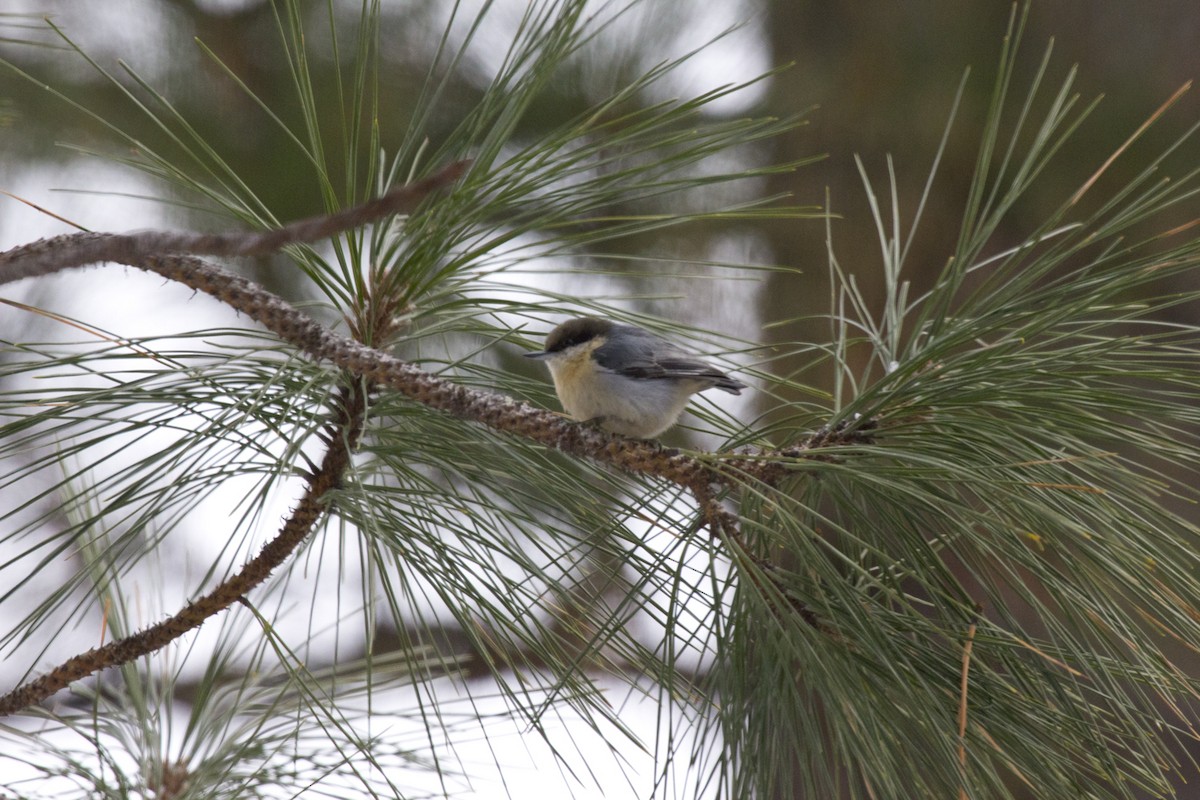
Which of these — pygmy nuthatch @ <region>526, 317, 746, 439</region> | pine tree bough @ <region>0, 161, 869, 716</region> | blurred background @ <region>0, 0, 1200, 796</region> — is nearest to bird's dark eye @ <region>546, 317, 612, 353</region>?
pygmy nuthatch @ <region>526, 317, 746, 439</region>

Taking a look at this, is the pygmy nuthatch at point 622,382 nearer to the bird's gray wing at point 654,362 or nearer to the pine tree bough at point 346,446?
the bird's gray wing at point 654,362

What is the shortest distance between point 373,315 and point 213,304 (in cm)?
146

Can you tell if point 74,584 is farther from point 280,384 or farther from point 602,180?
point 602,180

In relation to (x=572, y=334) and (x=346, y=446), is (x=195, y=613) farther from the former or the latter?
(x=572, y=334)

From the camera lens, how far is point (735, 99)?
7.72ft

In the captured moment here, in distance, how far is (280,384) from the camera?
108cm

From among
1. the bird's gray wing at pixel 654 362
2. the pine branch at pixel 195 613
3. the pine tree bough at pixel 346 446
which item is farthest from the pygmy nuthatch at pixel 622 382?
the pine branch at pixel 195 613

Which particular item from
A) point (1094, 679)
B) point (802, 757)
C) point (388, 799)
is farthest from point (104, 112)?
point (1094, 679)

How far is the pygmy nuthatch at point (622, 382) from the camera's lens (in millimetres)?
1401

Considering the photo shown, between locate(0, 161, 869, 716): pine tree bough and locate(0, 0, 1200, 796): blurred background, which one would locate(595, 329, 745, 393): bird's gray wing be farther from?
locate(0, 0, 1200, 796): blurred background

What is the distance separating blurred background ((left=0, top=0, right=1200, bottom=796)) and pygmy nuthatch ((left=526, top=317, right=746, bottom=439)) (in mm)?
667

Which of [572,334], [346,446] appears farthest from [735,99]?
[346,446]

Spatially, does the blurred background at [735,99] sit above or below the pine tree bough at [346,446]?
above

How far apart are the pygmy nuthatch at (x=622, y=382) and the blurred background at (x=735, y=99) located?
26.3 inches
